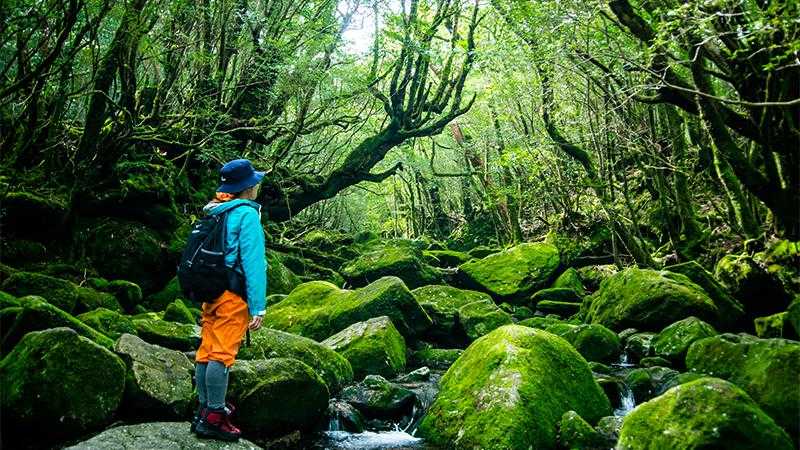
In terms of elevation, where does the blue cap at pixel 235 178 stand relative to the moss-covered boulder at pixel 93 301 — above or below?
above

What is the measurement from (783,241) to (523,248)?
9.25 metres

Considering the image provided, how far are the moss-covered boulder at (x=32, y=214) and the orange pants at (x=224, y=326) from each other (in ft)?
24.8

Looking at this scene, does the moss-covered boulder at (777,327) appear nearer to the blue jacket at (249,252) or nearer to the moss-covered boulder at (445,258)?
the blue jacket at (249,252)

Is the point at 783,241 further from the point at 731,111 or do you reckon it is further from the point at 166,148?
the point at 166,148

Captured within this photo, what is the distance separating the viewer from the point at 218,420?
4.89 m

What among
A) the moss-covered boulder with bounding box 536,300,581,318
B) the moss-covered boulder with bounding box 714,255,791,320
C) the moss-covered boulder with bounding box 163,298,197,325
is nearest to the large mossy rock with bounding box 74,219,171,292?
the moss-covered boulder with bounding box 163,298,197,325

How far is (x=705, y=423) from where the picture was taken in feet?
15.9

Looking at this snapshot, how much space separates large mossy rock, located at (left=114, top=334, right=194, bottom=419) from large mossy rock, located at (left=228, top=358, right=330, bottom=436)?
568mm

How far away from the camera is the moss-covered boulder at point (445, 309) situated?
12.5 m

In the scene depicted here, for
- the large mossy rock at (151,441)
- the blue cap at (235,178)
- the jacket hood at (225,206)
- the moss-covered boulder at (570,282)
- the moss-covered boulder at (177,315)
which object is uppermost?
the blue cap at (235,178)


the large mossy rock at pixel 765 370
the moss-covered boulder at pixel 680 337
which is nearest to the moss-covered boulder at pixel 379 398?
the large mossy rock at pixel 765 370

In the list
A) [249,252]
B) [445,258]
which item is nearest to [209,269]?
[249,252]

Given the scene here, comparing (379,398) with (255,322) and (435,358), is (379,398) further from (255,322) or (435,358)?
(435,358)

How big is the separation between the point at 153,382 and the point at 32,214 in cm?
649
